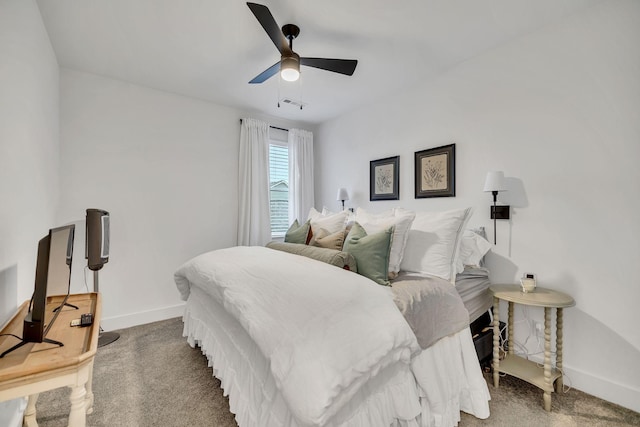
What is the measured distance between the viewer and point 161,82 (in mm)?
3059

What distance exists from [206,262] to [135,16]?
191 cm

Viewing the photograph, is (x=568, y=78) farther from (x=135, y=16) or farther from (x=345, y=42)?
(x=135, y=16)

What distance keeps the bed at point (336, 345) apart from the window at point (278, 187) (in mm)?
2162

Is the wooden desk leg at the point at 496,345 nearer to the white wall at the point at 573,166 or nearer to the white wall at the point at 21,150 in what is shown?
the white wall at the point at 573,166

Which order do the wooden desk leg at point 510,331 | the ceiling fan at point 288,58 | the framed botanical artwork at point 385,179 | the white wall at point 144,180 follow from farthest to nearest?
the framed botanical artwork at point 385,179 → the white wall at point 144,180 → the wooden desk leg at point 510,331 → the ceiling fan at point 288,58

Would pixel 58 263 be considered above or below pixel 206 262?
above

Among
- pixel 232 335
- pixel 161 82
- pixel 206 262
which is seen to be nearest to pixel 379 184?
pixel 206 262

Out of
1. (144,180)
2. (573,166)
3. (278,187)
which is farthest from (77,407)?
(278,187)

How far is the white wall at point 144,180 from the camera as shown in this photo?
112 inches

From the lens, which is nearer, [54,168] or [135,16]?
[135,16]

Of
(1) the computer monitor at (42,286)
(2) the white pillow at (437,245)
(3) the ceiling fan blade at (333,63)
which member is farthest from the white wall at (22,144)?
(2) the white pillow at (437,245)

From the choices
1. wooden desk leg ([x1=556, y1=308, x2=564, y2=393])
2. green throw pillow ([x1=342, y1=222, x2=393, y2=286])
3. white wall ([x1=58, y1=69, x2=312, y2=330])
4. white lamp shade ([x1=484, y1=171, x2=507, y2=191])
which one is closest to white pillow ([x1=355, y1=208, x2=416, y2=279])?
green throw pillow ([x1=342, y1=222, x2=393, y2=286])

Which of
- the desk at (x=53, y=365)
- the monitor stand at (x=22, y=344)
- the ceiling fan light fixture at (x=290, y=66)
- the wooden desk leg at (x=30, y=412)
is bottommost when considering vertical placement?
the wooden desk leg at (x=30, y=412)

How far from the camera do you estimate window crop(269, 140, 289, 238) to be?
167 inches
